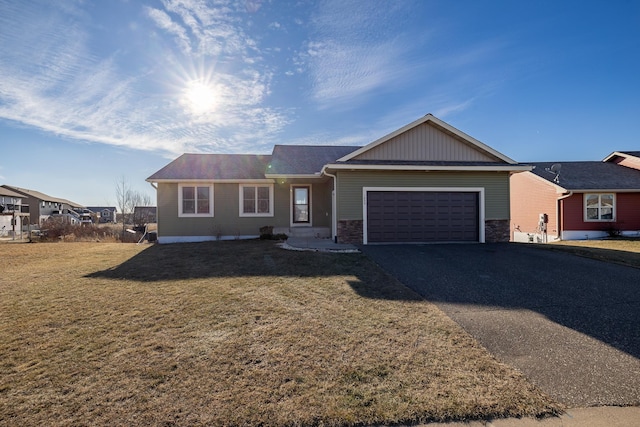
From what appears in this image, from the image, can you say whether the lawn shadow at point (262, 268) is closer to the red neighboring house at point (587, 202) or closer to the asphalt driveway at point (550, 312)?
the asphalt driveway at point (550, 312)

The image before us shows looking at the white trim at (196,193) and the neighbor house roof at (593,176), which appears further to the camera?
the neighbor house roof at (593,176)

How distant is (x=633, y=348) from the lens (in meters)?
3.20

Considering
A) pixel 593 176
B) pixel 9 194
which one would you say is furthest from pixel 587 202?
pixel 9 194

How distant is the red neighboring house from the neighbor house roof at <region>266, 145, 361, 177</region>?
504 inches

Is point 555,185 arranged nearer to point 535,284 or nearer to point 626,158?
point 626,158

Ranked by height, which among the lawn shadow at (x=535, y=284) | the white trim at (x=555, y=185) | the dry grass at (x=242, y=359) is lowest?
the dry grass at (x=242, y=359)

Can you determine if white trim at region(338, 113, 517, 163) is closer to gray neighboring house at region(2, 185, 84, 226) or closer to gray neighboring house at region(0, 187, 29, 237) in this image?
gray neighboring house at region(0, 187, 29, 237)

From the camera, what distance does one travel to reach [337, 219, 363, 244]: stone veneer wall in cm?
1098

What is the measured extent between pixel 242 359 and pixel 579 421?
288cm

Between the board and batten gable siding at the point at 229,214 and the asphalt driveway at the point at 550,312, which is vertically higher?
the board and batten gable siding at the point at 229,214

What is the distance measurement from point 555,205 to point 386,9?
1619 centimetres

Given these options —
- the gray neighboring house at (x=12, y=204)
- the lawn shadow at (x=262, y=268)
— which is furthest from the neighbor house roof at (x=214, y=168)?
the gray neighboring house at (x=12, y=204)

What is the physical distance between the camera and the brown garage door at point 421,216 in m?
11.2

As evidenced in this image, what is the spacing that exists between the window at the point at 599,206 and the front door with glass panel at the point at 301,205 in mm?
16809
